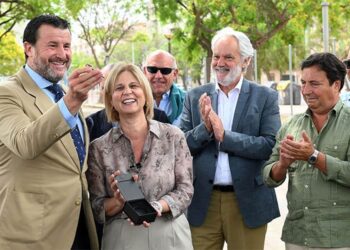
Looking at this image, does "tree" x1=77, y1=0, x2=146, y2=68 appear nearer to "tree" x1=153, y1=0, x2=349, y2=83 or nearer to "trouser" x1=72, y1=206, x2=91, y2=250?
"tree" x1=153, y1=0, x2=349, y2=83

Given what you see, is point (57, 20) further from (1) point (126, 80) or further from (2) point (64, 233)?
(2) point (64, 233)

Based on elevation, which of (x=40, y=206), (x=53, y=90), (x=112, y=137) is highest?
(x=53, y=90)

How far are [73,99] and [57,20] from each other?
2.25 feet

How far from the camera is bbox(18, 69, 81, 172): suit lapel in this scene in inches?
114

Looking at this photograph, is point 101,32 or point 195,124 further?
point 101,32

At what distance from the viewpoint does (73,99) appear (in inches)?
102

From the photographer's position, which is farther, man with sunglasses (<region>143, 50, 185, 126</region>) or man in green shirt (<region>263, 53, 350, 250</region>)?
man with sunglasses (<region>143, 50, 185, 126</region>)

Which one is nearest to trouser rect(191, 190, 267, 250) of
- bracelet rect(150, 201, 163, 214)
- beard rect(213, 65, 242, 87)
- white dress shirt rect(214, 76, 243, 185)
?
white dress shirt rect(214, 76, 243, 185)

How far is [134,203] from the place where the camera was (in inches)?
111

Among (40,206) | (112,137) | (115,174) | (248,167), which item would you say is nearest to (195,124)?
(248,167)

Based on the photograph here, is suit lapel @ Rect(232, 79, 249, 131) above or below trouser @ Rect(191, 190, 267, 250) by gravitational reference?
above

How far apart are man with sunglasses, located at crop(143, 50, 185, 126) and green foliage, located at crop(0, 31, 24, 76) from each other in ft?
81.7

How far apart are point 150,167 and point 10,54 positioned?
1164 inches

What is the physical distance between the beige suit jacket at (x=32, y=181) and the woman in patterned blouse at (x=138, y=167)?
232 mm
